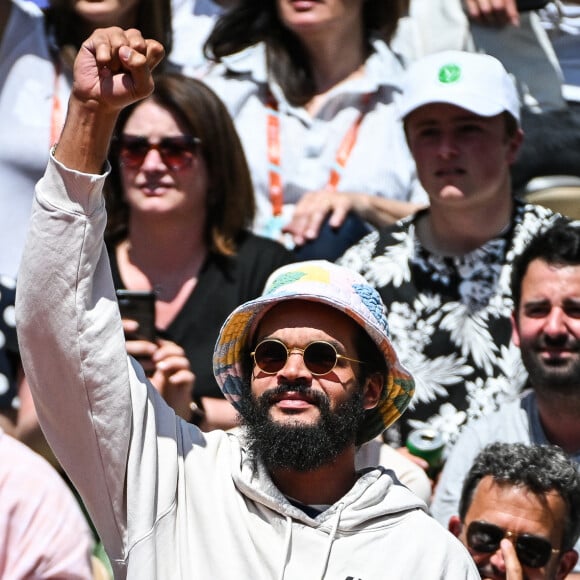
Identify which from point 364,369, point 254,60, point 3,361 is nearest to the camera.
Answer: point 364,369

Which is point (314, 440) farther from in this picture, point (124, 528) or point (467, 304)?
point (467, 304)

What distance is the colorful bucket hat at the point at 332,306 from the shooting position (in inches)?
157

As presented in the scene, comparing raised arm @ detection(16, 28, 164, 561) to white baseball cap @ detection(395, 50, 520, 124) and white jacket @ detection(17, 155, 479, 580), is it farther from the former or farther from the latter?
white baseball cap @ detection(395, 50, 520, 124)

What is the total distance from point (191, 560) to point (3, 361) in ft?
5.12

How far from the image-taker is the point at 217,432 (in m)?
4.09

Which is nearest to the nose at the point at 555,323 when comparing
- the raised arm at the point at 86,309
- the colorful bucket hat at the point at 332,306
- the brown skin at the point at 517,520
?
the brown skin at the point at 517,520

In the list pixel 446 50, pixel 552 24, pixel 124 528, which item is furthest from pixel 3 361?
pixel 552 24

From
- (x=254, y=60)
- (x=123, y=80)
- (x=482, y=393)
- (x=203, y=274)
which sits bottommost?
(x=482, y=393)

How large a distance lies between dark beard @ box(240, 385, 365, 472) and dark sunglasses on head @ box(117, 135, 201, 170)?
178 centimetres

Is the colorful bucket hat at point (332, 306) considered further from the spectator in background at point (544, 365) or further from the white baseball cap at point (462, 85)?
the white baseball cap at point (462, 85)

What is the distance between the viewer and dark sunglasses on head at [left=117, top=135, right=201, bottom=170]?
559 centimetres

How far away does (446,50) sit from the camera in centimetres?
642

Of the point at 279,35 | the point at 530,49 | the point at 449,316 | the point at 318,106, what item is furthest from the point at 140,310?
the point at 530,49

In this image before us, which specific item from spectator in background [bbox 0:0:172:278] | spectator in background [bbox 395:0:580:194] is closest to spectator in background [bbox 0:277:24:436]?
spectator in background [bbox 0:0:172:278]
